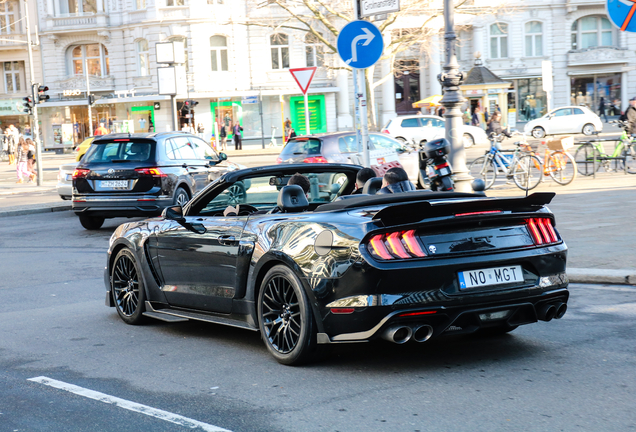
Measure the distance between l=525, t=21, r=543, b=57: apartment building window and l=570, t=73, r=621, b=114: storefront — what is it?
10.2 ft

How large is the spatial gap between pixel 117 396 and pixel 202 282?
4.79 ft

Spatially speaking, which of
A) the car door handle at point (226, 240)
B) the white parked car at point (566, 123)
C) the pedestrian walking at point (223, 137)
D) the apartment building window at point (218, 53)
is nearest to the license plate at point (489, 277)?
the car door handle at point (226, 240)

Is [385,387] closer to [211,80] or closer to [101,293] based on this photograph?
[101,293]

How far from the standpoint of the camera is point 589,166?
20391mm

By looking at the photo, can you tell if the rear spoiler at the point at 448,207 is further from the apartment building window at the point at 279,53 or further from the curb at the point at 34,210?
the apartment building window at the point at 279,53

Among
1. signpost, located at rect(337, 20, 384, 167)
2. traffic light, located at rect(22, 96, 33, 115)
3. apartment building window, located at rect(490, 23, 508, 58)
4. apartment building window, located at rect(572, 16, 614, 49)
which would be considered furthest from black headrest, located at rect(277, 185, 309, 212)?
apartment building window, located at rect(572, 16, 614, 49)

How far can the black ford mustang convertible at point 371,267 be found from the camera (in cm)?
496

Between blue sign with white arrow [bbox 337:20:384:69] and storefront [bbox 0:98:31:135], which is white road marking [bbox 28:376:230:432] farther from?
storefront [bbox 0:98:31:135]

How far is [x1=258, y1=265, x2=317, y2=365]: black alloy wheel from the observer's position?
5.25 m

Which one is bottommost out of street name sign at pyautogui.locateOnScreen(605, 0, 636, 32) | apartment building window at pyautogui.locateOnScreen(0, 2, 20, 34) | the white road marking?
the white road marking

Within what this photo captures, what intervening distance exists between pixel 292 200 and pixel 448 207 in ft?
3.59

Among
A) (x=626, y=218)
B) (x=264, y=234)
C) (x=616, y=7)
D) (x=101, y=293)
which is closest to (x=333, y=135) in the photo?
(x=626, y=218)

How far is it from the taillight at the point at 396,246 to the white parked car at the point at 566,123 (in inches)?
1544

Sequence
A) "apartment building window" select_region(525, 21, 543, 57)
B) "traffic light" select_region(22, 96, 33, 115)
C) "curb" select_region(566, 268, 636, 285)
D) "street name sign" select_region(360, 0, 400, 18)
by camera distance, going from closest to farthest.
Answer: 1. "curb" select_region(566, 268, 636, 285)
2. "street name sign" select_region(360, 0, 400, 18)
3. "traffic light" select_region(22, 96, 33, 115)
4. "apartment building window" select_region(525, 21, 543, 57)
